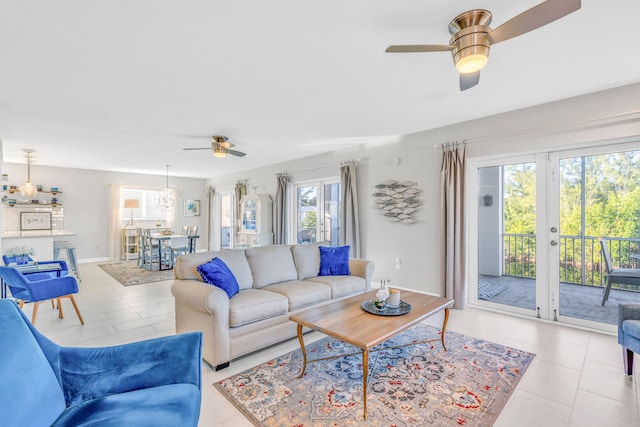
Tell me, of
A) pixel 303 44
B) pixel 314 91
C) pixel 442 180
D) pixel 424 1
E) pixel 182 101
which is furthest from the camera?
pixel 442 180

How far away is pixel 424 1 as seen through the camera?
5.82ft

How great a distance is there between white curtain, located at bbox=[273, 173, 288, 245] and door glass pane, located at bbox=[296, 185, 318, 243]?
1.04 ft

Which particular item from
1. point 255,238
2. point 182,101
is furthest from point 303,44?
point 255,238

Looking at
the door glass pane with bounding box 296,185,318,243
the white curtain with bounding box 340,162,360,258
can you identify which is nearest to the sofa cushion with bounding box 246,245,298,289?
the white curtain with bounding box 340,162,360,258

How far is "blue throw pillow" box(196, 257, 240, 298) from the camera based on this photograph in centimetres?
267

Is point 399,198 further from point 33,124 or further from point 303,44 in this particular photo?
point 33,124

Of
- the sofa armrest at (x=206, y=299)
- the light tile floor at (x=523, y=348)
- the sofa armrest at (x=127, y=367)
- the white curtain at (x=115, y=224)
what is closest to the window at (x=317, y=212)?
the light tile floor at (x=523, y=348)

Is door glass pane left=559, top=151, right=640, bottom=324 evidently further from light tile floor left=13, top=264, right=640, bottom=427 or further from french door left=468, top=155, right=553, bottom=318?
light tile floor left=13, top=264, right=640, bottom=427

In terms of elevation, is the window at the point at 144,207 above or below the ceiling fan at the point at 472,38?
below

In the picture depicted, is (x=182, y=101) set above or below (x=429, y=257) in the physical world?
above

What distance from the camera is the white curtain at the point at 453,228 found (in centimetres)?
396

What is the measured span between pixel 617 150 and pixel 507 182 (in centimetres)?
104

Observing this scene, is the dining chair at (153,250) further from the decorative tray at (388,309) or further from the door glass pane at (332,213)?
the decorative tray at (388,309)

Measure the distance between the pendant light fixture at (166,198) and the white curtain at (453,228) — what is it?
716cm
